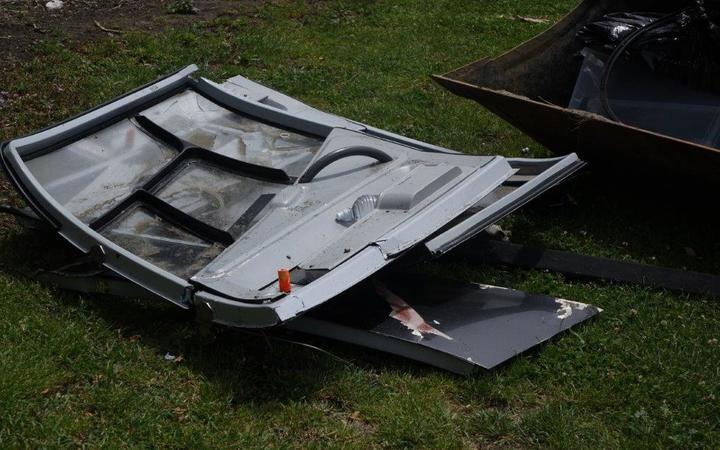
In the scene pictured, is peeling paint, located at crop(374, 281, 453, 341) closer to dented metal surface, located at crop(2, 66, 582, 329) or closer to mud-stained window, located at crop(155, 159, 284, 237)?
dented metal surface, located at crop(2, 66, 582, 329)

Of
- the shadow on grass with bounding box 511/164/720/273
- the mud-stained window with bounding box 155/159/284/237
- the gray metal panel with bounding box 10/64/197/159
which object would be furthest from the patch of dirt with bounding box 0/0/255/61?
the shadow on grass with bounding box 511/164/720/273

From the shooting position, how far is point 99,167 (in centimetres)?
468

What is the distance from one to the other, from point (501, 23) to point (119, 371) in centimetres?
583

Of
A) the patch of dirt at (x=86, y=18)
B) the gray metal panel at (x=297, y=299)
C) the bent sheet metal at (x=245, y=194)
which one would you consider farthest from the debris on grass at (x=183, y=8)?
the gray metal panel at (x=297, y=299)

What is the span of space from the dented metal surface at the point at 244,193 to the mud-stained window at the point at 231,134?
1 centimetres

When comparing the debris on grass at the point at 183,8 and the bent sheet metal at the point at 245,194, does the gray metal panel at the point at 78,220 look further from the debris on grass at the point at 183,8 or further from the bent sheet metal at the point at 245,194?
the debris on grass at the point at 183,8

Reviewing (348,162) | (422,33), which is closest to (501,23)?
(422,33)

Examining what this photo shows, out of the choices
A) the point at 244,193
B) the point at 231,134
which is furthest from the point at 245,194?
the point at 231,134

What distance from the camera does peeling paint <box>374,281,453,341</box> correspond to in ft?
12.9

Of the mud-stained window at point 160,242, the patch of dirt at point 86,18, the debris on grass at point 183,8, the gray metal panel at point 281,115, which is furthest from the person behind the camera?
the debris on grass at point 183,8

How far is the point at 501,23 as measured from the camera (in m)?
8.63

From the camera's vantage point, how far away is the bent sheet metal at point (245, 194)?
3.78m

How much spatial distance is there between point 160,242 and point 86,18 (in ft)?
15.5

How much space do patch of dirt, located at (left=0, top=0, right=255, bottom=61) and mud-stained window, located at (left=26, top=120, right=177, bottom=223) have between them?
2952mm
